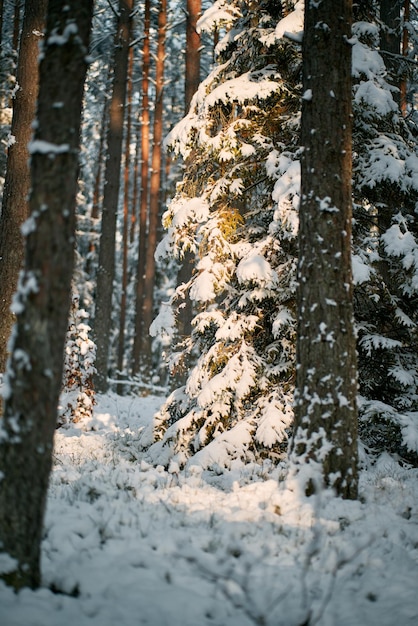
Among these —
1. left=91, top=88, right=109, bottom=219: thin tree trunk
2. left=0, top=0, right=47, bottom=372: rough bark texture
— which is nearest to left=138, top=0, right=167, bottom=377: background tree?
left=91, top=88, right=109, bottom=219: thin tree trunk

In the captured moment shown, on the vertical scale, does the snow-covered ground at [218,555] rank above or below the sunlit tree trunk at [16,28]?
below

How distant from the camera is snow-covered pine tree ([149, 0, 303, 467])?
21.1ft

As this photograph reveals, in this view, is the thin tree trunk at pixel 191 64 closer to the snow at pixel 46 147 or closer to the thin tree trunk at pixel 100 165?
the snow at pixel 46 147

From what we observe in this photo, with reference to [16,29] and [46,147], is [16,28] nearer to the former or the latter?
[16,29]

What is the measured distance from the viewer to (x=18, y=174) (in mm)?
7699

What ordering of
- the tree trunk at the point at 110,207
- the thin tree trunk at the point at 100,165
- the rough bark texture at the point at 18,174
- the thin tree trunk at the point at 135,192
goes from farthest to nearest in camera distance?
1. the thin tree trunk at the point at 135,192
2. the thin tree trunk at the point at 100,165
3. the tree trunk at the point at 110,207
4. the rough bark texture at the point at 18,174

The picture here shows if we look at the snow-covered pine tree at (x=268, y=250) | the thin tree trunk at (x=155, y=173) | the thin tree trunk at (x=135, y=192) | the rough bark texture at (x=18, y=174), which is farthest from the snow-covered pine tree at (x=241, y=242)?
the thin tree trunk at (x=135, y=192)

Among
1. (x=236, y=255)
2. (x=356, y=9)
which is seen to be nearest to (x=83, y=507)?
(x=236, y=255)

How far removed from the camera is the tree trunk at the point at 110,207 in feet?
44.3

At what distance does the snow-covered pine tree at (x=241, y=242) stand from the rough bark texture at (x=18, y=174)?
247 centimetres

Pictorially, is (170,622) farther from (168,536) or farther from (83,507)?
(83,507)

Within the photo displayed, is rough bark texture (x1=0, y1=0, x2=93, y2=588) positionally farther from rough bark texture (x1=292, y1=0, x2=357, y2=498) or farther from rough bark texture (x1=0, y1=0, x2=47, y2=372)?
rough bark texture (x1=0, y1=0, x2=47, y2=372)

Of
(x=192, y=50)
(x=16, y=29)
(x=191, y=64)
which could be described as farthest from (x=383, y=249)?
(x=16, y=29)

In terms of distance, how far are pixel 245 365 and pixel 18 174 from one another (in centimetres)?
505
